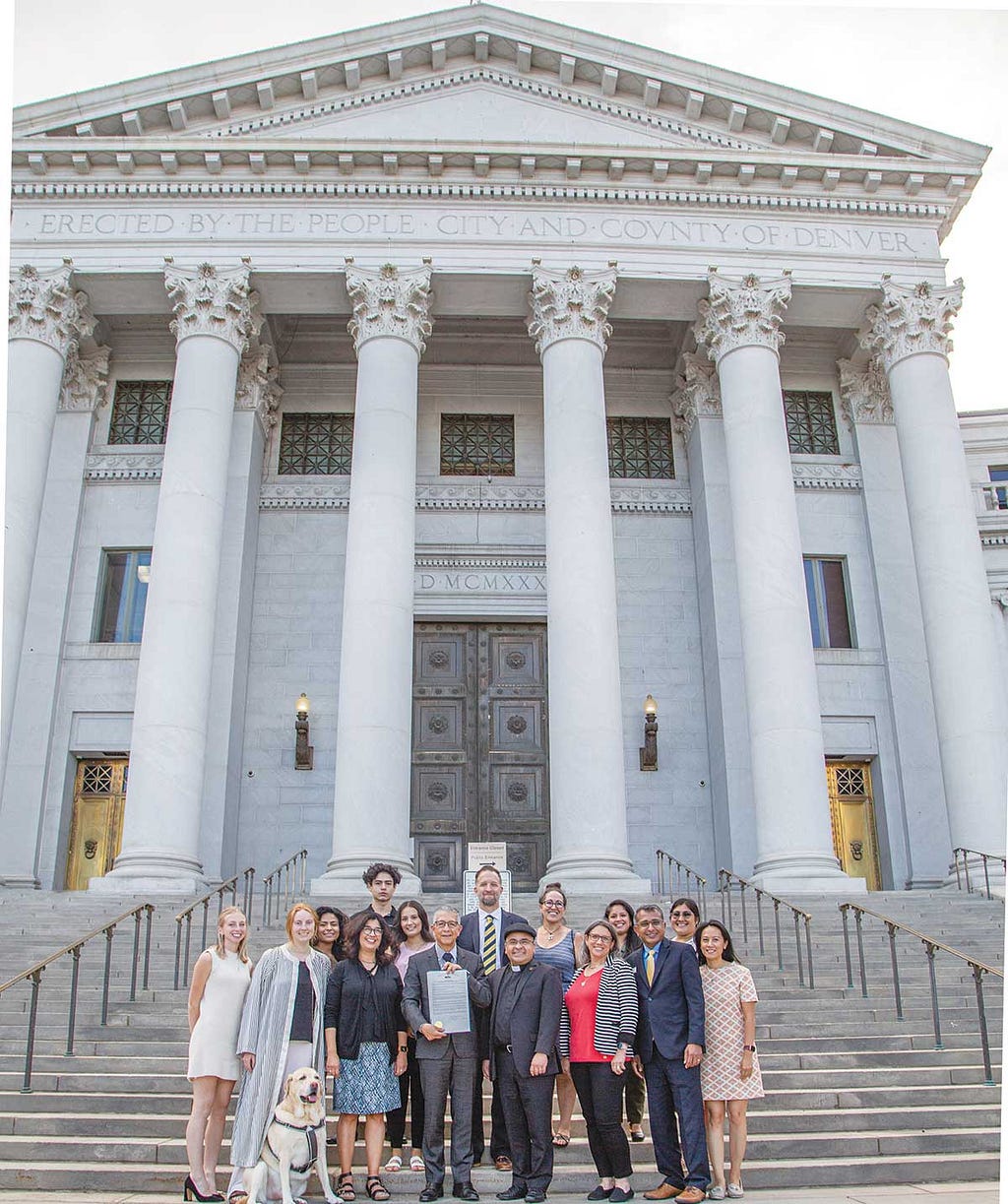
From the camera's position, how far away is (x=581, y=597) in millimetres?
19078

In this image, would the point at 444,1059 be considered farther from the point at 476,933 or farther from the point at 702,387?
the point at 702,387

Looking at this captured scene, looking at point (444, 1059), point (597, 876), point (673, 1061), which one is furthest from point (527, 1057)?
point (597, 876)

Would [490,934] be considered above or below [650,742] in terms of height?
below

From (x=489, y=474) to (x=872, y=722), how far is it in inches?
370

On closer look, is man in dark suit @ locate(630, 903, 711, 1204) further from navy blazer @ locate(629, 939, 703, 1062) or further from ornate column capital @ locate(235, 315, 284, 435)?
ornate column capital @ locate(235, 315, 284, 435)

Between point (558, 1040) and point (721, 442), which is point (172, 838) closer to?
point (558, 1040)

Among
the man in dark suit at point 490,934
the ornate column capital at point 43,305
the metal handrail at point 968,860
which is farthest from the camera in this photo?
the ornate column capital at point 43,305

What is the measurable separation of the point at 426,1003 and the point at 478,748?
1505 centimetres

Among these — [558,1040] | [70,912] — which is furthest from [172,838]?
[558,1040]

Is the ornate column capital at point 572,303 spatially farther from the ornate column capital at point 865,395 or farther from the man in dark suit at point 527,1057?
the man in dark suit at point 527,1057

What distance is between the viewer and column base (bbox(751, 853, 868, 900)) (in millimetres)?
17516

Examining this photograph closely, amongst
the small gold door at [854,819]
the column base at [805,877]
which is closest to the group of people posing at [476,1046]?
the column base at [805,877]

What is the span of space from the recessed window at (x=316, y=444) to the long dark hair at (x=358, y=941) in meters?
17.6

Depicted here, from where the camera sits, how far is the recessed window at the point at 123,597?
22625 millimetres
